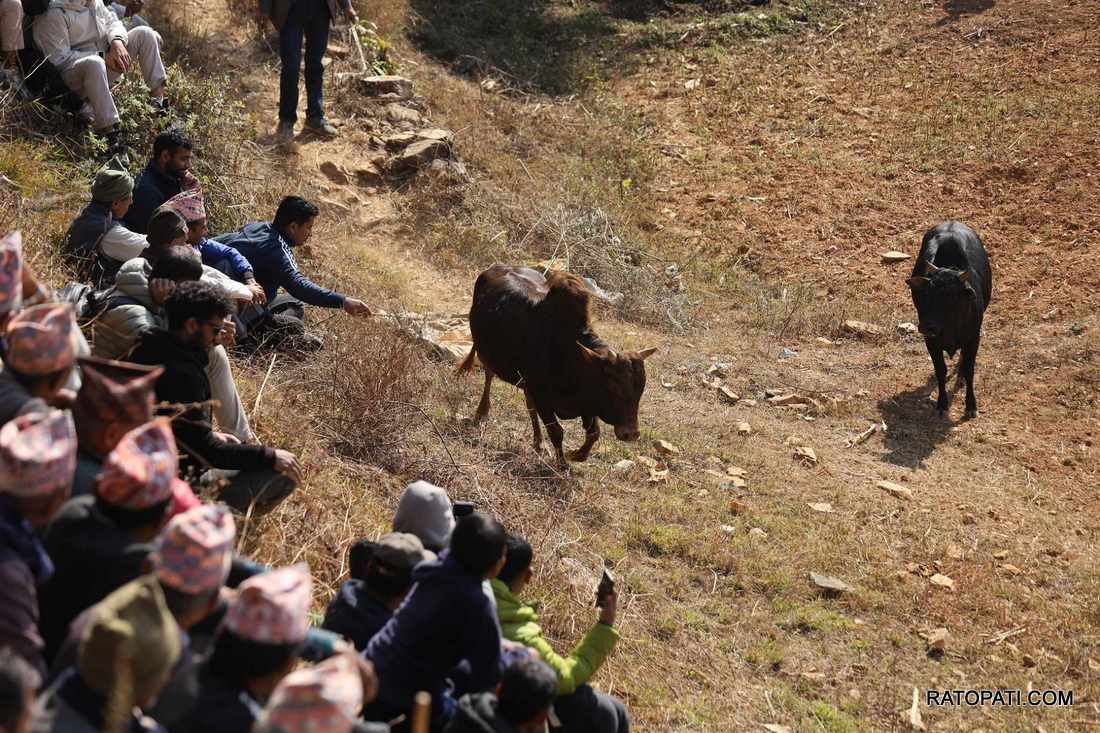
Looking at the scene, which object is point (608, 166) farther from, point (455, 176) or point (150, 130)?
point (150, 130)

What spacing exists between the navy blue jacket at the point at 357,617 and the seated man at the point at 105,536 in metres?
1.16

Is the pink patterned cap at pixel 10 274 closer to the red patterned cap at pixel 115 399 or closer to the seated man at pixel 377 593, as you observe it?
the red patterned cap at pixel 115 399

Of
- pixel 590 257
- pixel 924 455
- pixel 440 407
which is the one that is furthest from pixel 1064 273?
pixel 440 407

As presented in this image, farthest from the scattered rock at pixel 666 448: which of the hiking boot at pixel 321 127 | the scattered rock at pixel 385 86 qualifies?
the scattered rock at pixel 385 86

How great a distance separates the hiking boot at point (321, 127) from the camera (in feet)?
44.5

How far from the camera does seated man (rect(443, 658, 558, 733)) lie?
11.3 ft

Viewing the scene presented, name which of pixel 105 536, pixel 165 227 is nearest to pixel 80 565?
pixel 105 536

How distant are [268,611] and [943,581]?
19.3 ft

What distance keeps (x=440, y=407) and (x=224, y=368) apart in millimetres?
3531

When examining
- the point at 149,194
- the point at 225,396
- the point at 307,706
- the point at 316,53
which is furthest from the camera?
the point at 316,53

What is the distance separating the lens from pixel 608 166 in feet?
53.8

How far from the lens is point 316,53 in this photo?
12.9 m

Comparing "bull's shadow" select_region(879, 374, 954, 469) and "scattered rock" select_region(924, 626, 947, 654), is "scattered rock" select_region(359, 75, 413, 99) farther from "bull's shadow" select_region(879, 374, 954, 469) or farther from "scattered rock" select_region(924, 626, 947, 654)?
"scattered rock" select_region(924, 626, 947, 654)

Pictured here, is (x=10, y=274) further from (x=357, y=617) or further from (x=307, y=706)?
(x=307, y=706)
